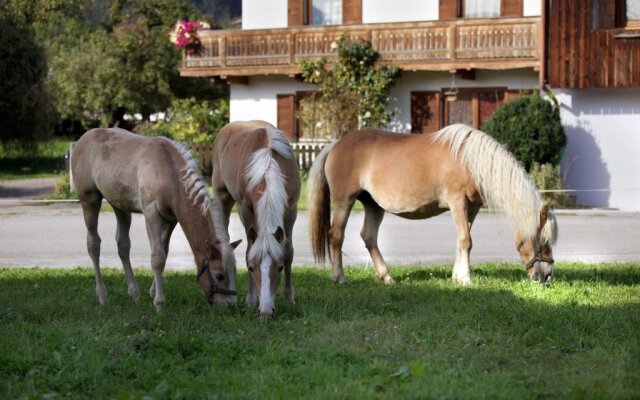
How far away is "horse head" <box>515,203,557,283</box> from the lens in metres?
11.3

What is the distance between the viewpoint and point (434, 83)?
2992cm

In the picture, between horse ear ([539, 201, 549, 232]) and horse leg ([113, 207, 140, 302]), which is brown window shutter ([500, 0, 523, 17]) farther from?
horse leg ([113, 207, 140, 302])

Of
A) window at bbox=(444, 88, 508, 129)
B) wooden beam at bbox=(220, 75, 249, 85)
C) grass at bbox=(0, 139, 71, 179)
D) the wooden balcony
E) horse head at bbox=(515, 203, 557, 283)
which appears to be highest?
the wooden balcony

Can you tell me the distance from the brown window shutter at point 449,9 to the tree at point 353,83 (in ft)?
6.68

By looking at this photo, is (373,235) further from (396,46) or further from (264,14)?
(264,14)

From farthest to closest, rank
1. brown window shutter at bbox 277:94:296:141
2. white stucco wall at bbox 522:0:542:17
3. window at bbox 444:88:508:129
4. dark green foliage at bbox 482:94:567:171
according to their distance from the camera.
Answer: brown window shutter at bbox 277:94:296:141
window at bbox 444:88:508:129
white stucco wall at bbox 522:0:542:17
dark green foliage at bbox 482:94:567:171

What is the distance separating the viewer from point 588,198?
24438 mm

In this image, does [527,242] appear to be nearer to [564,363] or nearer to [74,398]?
[564,363]

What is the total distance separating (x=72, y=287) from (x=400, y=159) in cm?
→ 389

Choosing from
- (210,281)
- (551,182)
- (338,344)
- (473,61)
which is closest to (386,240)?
(551,182)

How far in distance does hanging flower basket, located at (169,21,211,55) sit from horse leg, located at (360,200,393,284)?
19.7 m

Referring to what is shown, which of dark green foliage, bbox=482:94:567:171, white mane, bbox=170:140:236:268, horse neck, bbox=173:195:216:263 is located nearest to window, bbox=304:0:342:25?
dark green foliage, bbox=482:94:567:171

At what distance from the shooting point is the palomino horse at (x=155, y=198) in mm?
9445

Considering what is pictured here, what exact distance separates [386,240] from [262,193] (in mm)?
8174
